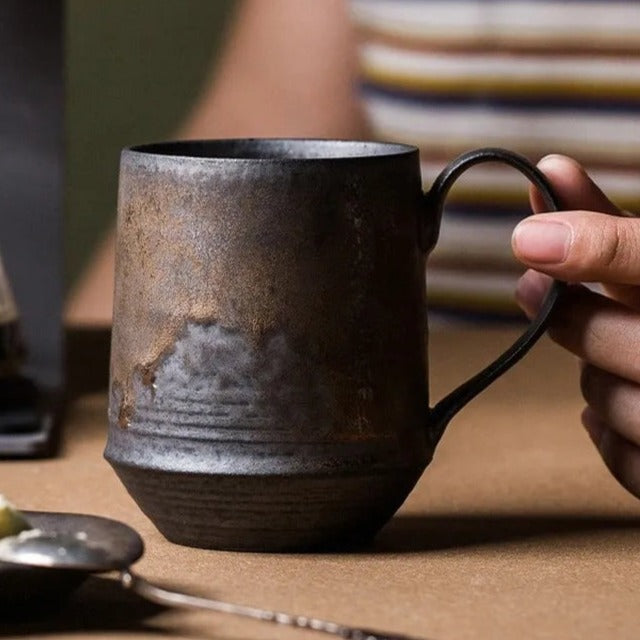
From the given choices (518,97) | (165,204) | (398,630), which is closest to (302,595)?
(398,630)

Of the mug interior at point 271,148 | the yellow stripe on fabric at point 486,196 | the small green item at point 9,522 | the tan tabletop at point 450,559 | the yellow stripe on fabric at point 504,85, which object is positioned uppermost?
the mug interior at point 271,148

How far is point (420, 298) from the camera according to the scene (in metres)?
0.62

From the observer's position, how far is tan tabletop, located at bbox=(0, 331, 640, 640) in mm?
521

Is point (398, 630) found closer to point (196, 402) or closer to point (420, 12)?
point (196, 402)

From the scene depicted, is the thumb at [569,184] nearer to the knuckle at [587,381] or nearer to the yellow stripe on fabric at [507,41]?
the knuckle at [587,381]

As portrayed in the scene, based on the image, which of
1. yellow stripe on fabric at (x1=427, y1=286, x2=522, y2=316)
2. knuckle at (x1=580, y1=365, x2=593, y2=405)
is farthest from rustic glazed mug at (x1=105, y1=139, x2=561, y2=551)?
yellow stripe on fabric at (x1=427, y1=286, x2=522, y2=316)

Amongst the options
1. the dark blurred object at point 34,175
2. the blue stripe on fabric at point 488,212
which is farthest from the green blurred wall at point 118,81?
the dark blurred object at point 34,175

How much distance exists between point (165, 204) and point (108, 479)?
0.71 ft

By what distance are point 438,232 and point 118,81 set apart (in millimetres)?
1509

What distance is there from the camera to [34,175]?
100 cm

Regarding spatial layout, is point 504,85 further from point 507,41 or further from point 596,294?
point 596,294

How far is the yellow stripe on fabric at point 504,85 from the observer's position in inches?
64.1

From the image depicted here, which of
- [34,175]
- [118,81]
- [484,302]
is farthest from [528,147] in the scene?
[34,175]

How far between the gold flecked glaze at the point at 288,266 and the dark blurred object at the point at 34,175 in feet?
1.24
